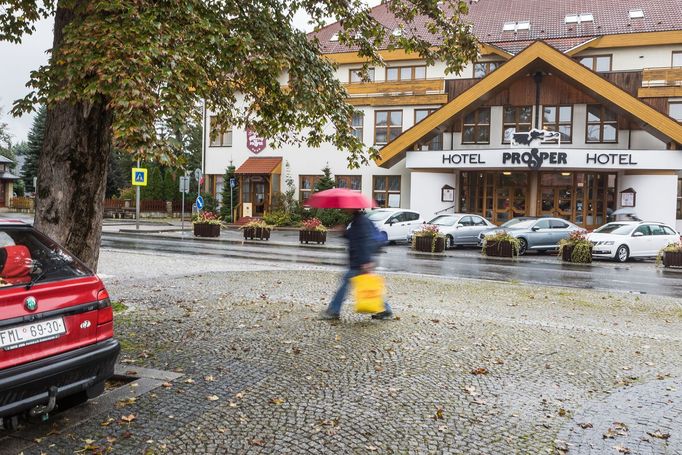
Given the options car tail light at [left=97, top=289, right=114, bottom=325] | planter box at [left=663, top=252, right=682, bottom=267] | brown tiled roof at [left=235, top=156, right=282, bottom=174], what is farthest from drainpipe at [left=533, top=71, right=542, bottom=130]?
car tail light at [left=97, top=289, right=114, bottom=325]

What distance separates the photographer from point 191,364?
593 centimetres

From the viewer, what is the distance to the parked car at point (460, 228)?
24109mm

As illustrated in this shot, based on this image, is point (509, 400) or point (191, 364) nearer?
point (509, 400)

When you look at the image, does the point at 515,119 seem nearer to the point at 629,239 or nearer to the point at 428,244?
the point at 629,239

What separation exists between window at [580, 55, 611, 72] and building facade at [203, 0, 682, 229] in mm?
57

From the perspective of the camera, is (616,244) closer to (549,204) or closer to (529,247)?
(529,247)

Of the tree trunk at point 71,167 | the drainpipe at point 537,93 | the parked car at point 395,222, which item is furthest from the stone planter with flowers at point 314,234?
the tree trunk at point 71,167

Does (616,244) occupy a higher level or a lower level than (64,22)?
lower

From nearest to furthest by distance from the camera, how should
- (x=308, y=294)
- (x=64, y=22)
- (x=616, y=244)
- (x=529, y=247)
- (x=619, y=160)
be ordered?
(x=64, y=22), (x=308, y=294), (x=616, y=244), (x=529, y=247), (x=619, y=160)

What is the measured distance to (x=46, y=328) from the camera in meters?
3.97

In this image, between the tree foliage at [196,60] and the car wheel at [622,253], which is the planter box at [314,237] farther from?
the tree foliage at [196,60]

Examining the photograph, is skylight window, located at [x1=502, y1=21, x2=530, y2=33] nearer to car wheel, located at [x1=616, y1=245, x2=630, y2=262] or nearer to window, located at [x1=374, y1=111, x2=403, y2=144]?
window, located at [x1=374, y1=111, x2=403, y2=144]

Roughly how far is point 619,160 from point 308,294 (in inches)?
887

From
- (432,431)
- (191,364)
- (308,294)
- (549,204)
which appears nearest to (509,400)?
(432,431)
